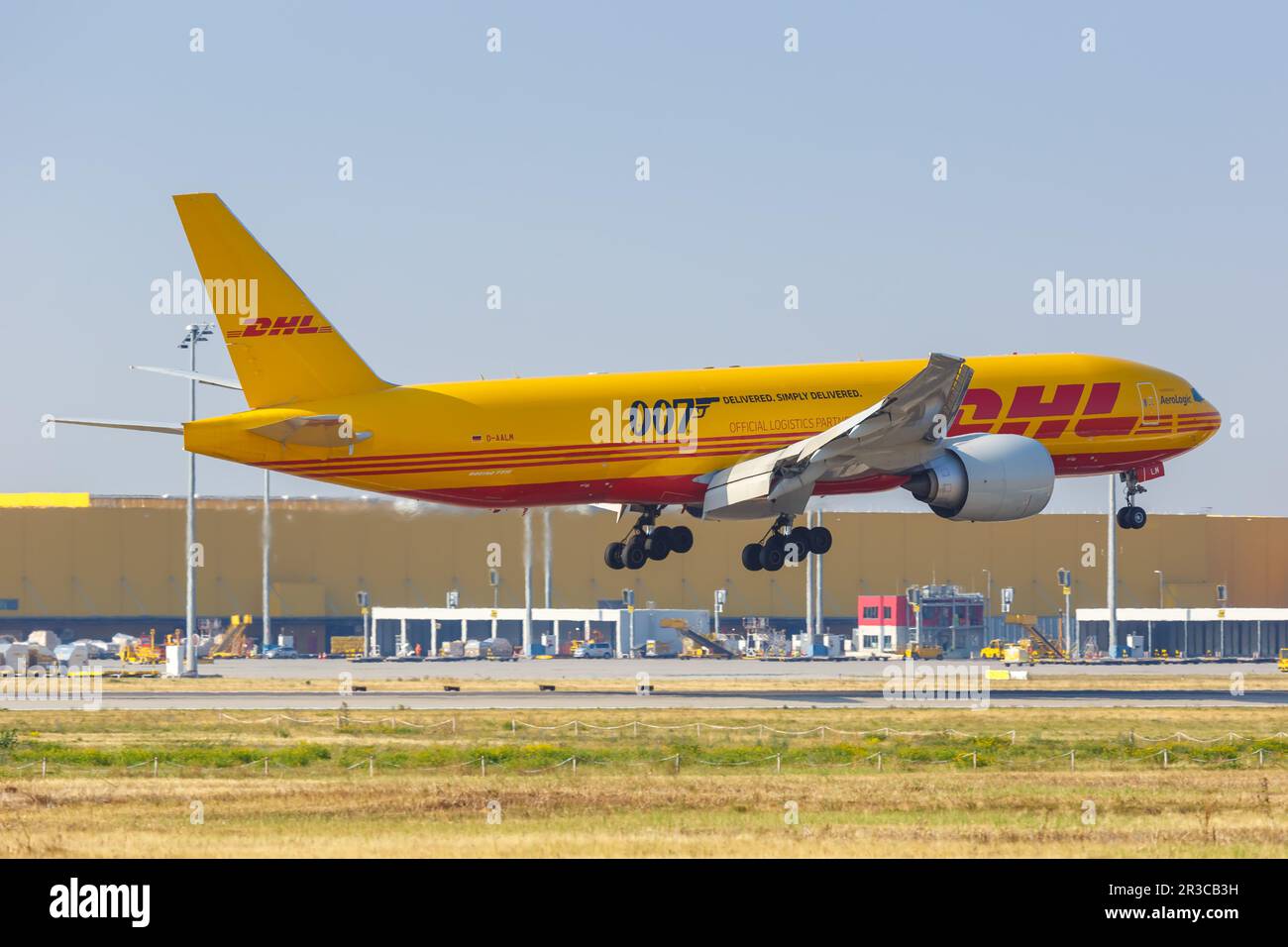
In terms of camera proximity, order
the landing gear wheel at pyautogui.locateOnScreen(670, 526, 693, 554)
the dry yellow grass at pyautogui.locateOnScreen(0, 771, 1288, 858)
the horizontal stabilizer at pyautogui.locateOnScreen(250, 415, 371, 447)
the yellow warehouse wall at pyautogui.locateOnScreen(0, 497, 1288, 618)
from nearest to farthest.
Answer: the dry yellow grass at pyautogui.locateOnScreen(0, 771, 1288, 858) < the horizontal stabilizer at pyautogui.locateOnScreen(250, 415, 371, 447) < the landing gear wheel at pyautogui.locateOnScreen(670, 526, 693, 554) < the yellow warehouse wall at pyautogui.locateOnScreen(0, 497, 1288, 618)

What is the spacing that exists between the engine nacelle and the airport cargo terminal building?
261ft

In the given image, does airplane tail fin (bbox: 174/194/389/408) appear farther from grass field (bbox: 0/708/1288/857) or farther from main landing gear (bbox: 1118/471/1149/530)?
main landing gear (bbox: 1118/471/1149/530)

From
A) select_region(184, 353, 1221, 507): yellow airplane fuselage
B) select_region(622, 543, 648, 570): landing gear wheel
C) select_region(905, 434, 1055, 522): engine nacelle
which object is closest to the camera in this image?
select_region(184, 353, 1221, 507): yellow airplane fuselage

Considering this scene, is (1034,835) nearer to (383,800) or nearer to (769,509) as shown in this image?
(383,800)

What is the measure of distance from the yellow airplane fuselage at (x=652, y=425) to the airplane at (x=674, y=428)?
0.20 ft

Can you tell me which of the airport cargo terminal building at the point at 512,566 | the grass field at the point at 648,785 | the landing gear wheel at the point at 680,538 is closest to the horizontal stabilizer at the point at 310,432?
the grass field at the point at 648,785

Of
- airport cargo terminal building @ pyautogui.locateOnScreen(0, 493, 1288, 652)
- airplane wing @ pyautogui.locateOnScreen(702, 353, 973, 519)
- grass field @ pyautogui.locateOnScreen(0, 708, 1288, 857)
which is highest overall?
airplane wing @ pyautogui.locateOnScreen(702, 353, 973, 519)

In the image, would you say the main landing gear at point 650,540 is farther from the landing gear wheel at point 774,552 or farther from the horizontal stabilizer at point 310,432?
the horizontal stabilizer at point 310,432

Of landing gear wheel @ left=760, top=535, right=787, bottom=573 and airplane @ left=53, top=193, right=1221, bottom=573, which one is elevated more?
airplane @ left=53, top=193, right=1221, bottom=573

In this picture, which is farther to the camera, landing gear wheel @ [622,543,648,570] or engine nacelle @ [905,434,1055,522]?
landing gear wheel @ [622,543,648,570]

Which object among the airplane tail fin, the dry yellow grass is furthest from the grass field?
the airplane tail fin

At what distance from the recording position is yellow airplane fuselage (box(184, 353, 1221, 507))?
5306 centimetres

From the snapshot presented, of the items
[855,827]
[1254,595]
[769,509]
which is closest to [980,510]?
[769,509]

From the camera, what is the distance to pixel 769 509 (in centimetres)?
5706
